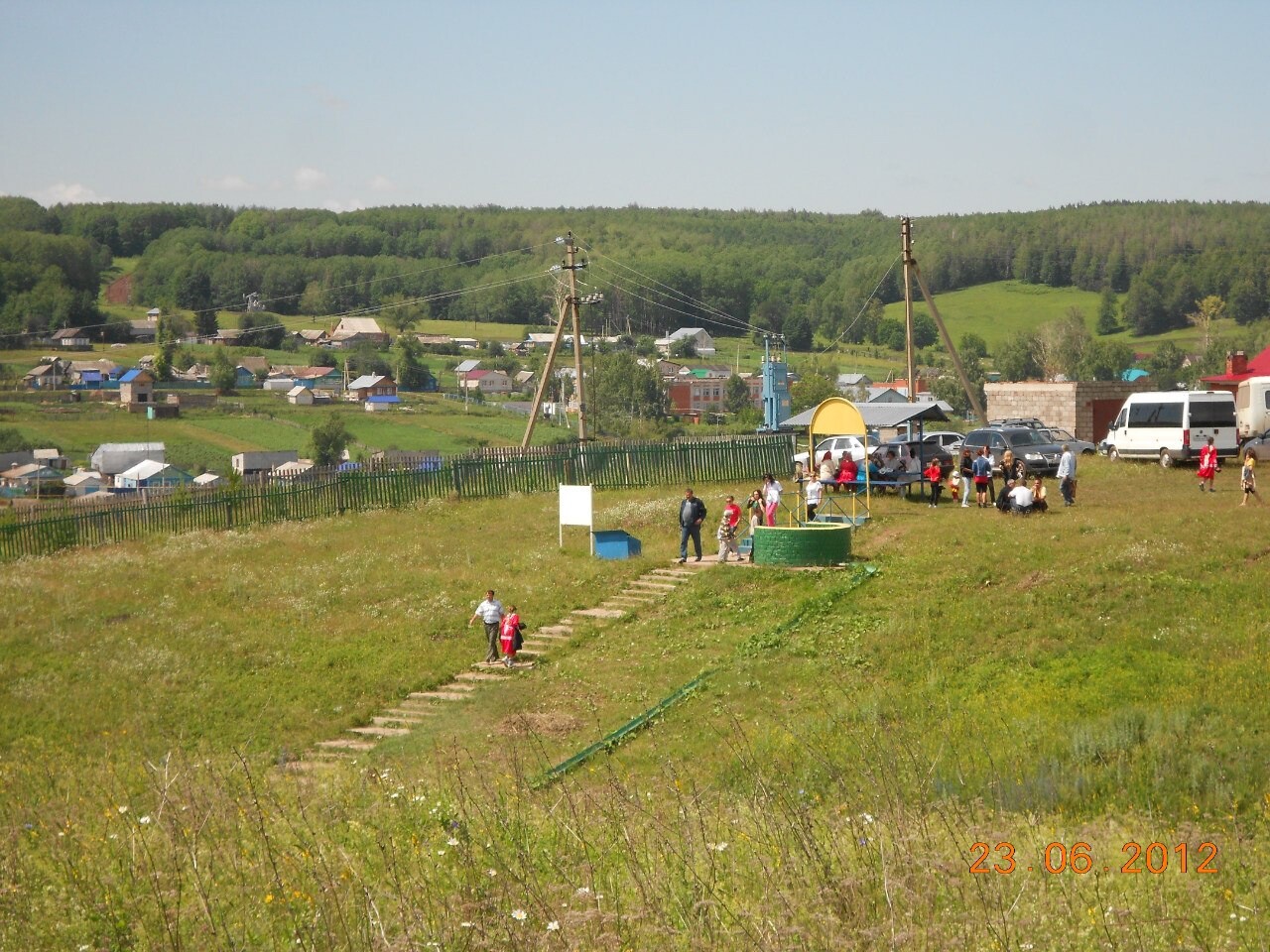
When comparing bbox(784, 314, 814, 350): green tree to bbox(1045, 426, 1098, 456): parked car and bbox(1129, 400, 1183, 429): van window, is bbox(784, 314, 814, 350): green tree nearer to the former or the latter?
bbox(1045, 426, 1098, 456): parked car

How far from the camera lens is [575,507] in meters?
26.5

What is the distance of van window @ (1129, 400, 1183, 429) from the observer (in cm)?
3281

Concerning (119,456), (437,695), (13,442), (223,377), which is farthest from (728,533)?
(223,377)

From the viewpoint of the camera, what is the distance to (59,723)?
61.3 ft

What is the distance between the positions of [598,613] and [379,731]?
5.74m

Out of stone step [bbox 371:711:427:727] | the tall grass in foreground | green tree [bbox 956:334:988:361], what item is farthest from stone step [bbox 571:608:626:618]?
green tree [bbox 956:334:988:361]

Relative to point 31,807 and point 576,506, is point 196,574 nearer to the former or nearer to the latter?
point 576,506

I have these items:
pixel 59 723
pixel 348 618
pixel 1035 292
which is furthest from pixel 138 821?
pixel 1035 292

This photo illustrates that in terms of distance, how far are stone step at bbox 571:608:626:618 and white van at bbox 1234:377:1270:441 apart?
795 inches

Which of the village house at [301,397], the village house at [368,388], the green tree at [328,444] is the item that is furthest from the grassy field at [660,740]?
the village house at [368,388]

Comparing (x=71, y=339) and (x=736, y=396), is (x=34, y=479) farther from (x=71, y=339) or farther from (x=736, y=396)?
(x=71, y=339)

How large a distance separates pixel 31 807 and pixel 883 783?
7.20 meters

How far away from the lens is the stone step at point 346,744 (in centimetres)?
1717

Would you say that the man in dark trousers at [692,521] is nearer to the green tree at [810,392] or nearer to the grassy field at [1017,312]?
the green tree at [810,392]
